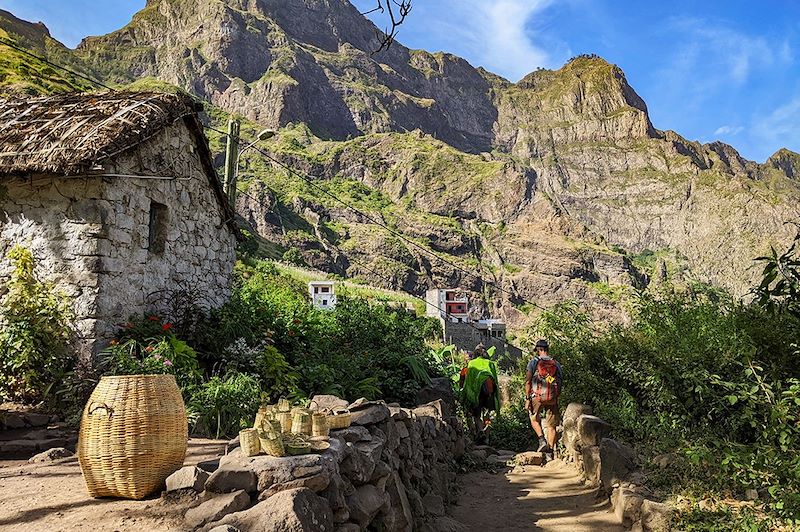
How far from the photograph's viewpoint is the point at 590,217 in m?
166

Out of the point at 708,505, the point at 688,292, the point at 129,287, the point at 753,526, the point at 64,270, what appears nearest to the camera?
the point at 753,526

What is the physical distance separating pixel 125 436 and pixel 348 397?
4.89 m

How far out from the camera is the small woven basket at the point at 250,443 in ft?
11.6

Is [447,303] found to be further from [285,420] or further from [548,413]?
[285,420]

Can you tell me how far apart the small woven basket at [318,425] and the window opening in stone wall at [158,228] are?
5809 millimetres

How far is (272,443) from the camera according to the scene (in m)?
3.49

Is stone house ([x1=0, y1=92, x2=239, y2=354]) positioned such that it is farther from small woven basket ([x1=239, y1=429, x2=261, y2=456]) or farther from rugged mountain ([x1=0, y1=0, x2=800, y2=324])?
rugged mountain ([x1=0, y1=0, x2=800, y2=324])

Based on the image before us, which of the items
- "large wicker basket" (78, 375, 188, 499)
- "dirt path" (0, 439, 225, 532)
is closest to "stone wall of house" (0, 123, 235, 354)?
"dirt path" (0, 439, 225, 532)

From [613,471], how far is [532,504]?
118cm

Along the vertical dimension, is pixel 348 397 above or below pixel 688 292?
below

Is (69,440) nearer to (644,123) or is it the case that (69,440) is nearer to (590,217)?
(590,217)

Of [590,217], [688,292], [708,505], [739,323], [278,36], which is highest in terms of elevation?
[278,36]

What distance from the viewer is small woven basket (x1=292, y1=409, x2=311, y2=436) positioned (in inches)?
150

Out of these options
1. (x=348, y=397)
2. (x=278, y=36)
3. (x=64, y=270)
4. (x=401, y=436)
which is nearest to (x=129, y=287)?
(x=64, y=270)
